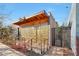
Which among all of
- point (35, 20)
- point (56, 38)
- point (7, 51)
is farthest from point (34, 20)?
point (7, 51)

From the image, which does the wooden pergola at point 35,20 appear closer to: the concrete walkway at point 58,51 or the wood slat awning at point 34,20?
the wood slat awning at point 34,20

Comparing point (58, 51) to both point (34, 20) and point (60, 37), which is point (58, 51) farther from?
point (34, 20)

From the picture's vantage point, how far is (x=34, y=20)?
164cm

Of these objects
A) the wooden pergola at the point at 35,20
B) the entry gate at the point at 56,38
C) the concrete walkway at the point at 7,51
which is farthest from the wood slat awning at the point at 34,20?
the concrete walkway at the point at 7,51

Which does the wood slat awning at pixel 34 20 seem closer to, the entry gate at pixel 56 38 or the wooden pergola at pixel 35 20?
the wooden pergola at pixel 35 20

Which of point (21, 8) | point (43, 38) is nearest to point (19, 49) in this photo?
point (43, 38)

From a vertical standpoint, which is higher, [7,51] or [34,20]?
[34,20]

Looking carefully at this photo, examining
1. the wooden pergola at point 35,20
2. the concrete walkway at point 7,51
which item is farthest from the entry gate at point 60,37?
the concrete walkway at point 7,51

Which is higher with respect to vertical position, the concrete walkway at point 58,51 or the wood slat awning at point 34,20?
the wood slat awning at point 34,20

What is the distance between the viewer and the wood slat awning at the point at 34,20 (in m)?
1.62

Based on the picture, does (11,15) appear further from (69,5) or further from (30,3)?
(69,5)

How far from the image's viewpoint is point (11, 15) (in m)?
1.62

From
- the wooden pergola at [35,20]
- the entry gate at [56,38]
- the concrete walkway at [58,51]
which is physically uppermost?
the wooden pergola at [35,20]

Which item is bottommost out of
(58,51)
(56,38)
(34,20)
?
(58,51)
